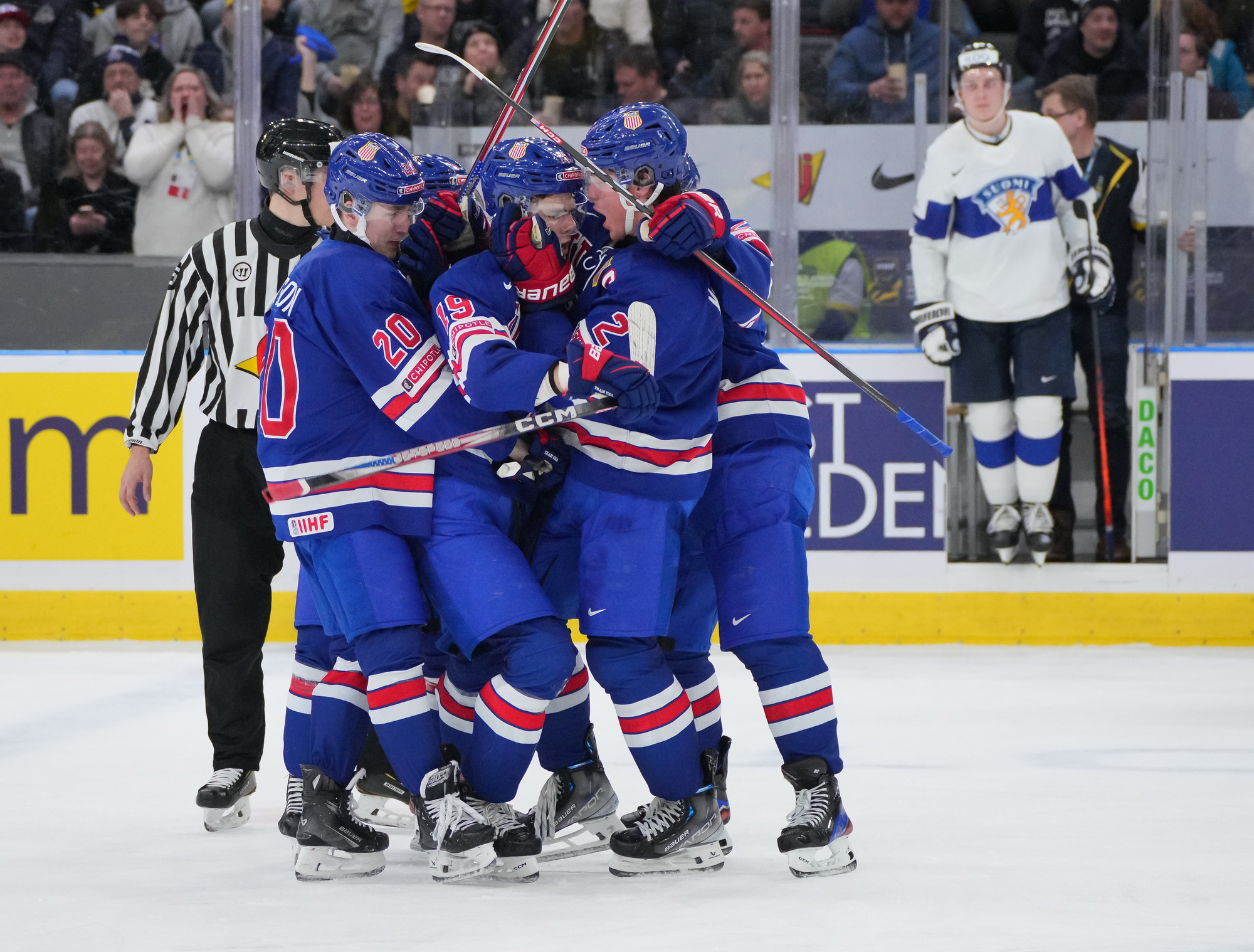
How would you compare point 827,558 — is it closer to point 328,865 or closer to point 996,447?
point 996,447

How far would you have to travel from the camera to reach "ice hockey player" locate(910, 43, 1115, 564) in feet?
15.7

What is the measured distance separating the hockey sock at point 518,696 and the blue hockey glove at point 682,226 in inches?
23.7

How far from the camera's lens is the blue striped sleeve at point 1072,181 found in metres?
4.80

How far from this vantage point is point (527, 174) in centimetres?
245

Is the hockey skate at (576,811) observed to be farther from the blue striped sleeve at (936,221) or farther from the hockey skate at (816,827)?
the blue striped sleeve at (936,221)

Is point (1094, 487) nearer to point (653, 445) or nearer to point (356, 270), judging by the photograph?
point (653, 445)

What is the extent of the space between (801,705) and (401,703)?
623 mm

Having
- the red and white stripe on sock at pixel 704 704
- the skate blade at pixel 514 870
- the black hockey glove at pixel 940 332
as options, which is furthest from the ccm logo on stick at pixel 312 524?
the black hockey glove at pixel 940 332

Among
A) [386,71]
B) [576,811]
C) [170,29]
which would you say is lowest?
[576,811]

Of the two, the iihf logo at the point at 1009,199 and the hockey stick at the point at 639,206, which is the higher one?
the iihf logo at the point at 1009,199

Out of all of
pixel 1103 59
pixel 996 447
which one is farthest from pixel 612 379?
pixel 1103 59

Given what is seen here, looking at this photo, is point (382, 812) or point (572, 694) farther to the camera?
point (382, 812)

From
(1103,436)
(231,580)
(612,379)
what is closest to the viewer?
(612,379)

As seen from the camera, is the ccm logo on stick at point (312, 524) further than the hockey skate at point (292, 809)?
No
